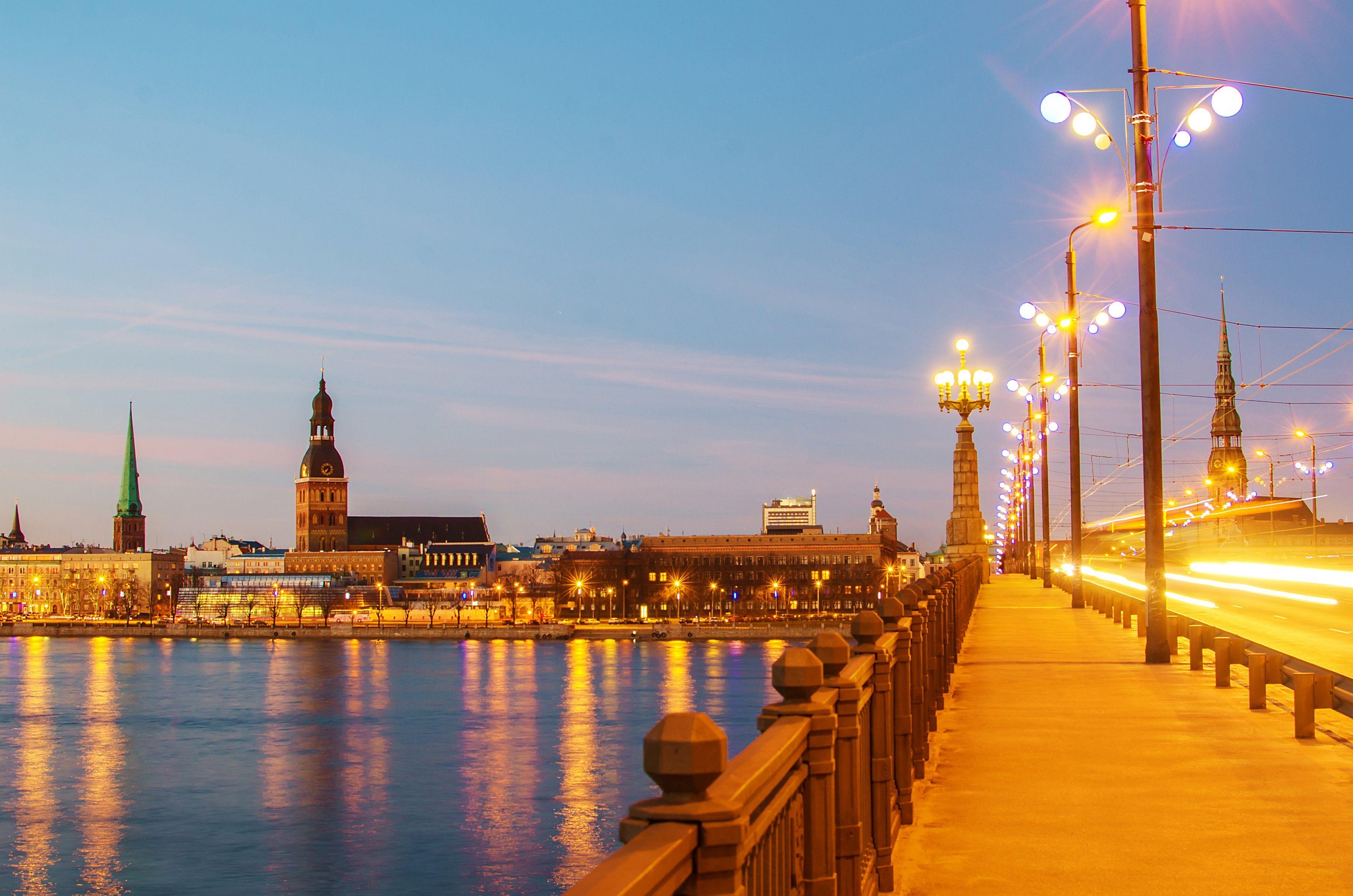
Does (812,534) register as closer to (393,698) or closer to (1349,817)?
(393,698)

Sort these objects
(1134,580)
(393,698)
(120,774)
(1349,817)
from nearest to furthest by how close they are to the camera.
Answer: (1349,817)
(1134,580)
(120,774)
(393,698)

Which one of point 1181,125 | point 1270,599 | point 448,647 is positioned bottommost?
point 448,647

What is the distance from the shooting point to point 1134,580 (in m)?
44.2

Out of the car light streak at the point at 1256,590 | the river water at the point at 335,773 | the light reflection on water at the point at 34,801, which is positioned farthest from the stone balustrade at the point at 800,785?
the light reflection on water at the point at 34,801

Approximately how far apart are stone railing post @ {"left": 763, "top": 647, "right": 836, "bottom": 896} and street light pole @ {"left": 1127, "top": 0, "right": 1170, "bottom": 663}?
13570 mm

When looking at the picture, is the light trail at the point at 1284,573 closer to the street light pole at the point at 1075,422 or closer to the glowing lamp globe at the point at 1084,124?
the street light pole at the point at 1075,422

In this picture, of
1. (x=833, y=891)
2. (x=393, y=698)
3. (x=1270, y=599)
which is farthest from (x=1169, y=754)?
(x=393, y=698)

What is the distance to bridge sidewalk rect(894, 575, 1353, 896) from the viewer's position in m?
6.55

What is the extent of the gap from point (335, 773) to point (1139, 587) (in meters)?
30.5

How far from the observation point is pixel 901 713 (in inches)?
315

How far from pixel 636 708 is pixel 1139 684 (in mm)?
53842

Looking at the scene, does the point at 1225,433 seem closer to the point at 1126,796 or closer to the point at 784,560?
the point at 784,560

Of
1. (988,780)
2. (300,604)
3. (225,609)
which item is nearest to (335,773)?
(988,780)

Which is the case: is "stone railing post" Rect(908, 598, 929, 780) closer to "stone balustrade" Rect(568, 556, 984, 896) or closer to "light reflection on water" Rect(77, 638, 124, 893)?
"stone balustrade" Rect(568, 556, 984, 896)
